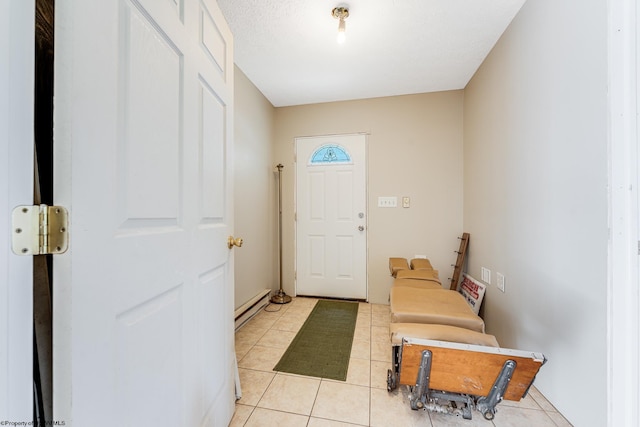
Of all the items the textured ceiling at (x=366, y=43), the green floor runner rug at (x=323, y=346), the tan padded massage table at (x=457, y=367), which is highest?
the textured ceiling at (x=366, y=43)

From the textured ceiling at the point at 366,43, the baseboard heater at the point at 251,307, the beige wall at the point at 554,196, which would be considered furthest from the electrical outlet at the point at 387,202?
the baseboard heater at the point at 251,307

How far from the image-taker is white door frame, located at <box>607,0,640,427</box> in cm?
58

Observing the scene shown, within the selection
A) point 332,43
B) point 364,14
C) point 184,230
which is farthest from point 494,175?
point 184,230

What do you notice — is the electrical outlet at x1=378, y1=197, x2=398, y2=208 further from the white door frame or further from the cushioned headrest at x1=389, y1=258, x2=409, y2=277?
the white door frame

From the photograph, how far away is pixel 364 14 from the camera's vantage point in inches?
70.2

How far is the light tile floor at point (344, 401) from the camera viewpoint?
4.26 feet

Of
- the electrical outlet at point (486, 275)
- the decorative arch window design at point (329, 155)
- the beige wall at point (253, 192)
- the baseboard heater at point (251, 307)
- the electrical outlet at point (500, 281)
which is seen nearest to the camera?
the electrical outlet at point (500, 281)

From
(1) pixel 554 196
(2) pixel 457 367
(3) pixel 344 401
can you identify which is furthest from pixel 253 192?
(1) pixel 554 196

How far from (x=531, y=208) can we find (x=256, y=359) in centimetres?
212

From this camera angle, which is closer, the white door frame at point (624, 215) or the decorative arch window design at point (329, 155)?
the white door frame at point (624, 215)

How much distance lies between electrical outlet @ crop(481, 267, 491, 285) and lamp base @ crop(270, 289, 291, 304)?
81.9 inches

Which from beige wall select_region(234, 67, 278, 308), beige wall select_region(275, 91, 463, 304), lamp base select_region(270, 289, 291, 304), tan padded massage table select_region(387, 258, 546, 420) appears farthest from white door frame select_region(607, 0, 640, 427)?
lamp base select_region(270, 289, 291, 304)

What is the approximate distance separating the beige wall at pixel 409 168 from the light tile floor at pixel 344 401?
4.24ft

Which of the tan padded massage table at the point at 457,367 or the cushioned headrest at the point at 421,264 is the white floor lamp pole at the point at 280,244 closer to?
the cushioned headrest at the point at 421,264
